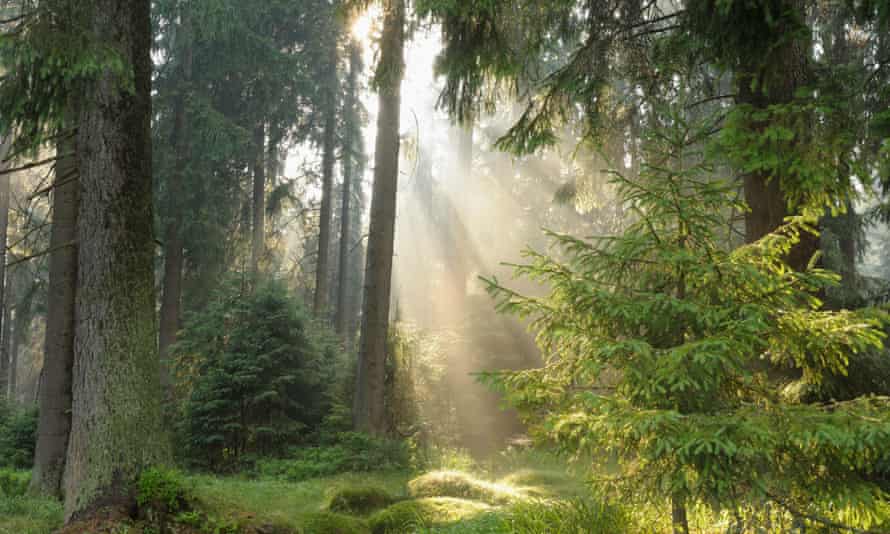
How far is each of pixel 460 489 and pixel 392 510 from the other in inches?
55.8

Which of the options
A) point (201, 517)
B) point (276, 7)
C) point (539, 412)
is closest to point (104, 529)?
point (201, 517)

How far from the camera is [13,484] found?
8.52m

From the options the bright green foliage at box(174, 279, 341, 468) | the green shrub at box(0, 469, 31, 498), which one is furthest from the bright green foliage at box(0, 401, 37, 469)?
the green shrub at box(0, 469, 31, 498)

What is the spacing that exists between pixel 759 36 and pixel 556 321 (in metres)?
2.64

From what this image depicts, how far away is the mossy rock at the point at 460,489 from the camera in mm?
7057

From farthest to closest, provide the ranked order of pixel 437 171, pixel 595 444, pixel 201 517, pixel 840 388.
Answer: pixel 437 171
pixel 201 517
pixel 840 388
pixel 595 444

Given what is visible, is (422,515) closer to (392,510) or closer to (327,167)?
(392,510)

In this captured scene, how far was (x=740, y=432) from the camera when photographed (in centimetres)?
335

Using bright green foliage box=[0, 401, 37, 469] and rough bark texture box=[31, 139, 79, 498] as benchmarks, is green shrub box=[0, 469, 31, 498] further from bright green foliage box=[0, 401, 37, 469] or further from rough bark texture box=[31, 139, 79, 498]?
bright green foliage box=[0, 401, 37, 469]

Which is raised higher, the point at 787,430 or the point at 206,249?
the point at 206,249

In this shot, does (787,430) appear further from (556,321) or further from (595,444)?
(556,321)

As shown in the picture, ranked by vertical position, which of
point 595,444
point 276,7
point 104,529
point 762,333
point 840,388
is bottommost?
point 104,529

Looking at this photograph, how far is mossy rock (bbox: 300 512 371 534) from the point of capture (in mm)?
5877

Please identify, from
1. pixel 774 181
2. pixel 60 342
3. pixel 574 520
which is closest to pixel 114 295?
pixel 60 342
